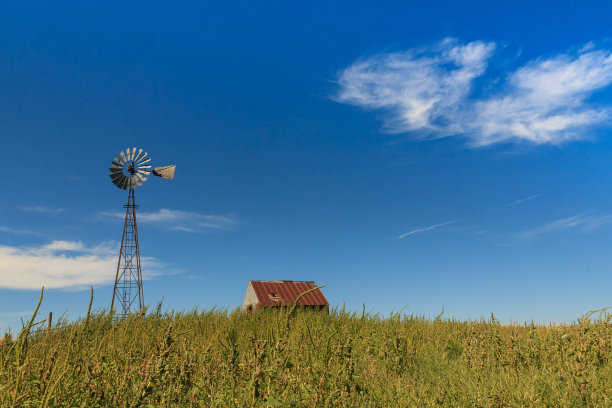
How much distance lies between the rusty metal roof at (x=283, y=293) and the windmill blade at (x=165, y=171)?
1491 cm

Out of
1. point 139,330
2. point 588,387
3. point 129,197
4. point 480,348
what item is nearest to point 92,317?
point 139,330

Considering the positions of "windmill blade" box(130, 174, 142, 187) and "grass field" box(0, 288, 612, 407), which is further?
"windmill blade" box(130, 174, 142, 187)

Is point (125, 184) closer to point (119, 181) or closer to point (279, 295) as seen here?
point (119, 181)

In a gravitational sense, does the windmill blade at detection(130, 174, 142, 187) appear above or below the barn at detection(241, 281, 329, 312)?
above

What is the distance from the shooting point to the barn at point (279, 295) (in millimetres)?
22656

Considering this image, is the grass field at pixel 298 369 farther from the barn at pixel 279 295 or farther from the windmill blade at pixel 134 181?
the windmill blade at pixel 134 181

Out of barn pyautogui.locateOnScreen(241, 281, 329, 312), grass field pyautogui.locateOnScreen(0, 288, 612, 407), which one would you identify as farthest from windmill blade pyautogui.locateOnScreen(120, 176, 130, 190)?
grass field pyautogui.locateOnScreen(0, 288, 612, 407)

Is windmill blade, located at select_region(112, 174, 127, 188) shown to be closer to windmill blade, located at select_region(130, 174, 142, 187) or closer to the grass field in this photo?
windmill blade, located at select_region(130, 174, 142, 187)

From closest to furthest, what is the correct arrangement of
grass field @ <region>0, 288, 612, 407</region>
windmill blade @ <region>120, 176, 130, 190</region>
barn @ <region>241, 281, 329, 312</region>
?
grass field @ <region>0, 288, 612, 407</region>, barn @ <region>241, 281, 329, 312</region>, windmill blade @ <region>120, 176, 130, 190</region>

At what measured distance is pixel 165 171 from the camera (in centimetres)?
3362

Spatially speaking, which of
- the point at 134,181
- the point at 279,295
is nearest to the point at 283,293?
the point at 279,295

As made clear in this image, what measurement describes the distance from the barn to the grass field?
10.4m

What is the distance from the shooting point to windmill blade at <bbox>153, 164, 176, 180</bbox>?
33178mm

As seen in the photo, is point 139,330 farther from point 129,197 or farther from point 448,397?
point 129,197
